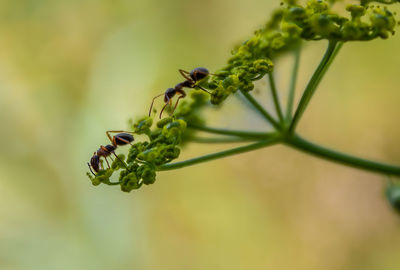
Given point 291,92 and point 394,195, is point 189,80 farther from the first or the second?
point 394,195

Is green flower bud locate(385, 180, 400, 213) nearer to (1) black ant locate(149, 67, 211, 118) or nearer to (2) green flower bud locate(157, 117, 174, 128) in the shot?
(1) black ant locate(149, 67, 211, 118)

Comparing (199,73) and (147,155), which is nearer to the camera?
(147,155)

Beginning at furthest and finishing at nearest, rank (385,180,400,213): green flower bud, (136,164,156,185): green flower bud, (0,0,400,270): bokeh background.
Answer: (0,0,400,270): bokeh background
(385,180,400,213): green flower bud
(136,164,156,185): green flower bud

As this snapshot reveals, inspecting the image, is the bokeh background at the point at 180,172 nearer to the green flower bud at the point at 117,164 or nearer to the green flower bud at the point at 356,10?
the green flower bud at the point at 117,164

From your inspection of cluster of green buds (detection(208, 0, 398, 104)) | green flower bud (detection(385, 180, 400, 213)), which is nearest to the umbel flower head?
cluster of green buds (detection(208, 0, 398, 104))

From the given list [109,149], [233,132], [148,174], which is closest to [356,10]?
[233,132]

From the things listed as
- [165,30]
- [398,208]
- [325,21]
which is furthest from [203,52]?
[325,21]
